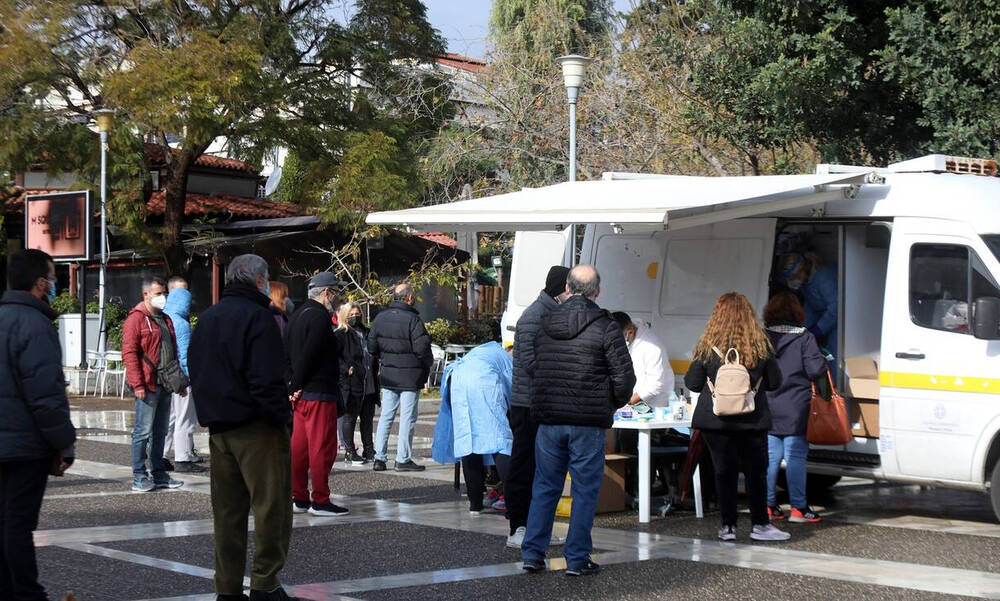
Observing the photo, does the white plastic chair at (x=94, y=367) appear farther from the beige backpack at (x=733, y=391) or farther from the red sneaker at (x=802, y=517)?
the beige backpack at (x=733, y=391)

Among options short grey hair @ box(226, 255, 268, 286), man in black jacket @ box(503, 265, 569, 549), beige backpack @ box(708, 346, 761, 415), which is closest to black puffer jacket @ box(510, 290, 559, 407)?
man in black jacket @ box(503, 265, 569, 549)

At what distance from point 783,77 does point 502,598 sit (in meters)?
9.29

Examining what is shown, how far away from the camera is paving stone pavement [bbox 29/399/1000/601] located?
22.8 feet

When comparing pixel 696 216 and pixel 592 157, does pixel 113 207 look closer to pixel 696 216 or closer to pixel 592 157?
pixel 592 157

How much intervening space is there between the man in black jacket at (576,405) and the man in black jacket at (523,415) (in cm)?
68

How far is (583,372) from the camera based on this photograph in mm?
7262

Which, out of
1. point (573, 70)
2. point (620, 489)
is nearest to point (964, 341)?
point (620, 489)

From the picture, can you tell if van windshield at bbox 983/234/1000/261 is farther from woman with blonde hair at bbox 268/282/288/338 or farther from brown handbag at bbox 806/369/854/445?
woman with blonde hair at bbox 268/282/288/338

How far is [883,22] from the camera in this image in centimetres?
1450

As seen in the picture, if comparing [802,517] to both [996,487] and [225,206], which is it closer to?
[996,487]

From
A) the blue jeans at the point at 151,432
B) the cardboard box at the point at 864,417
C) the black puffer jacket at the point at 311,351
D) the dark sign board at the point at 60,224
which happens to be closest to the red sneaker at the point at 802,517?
the cardboard box at the point at 864,417

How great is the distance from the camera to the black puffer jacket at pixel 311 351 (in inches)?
365

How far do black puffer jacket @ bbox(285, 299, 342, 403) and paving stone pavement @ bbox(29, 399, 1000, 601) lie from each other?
1011 mm

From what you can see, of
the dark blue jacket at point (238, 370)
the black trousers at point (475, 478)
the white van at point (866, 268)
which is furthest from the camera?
the black trousers at point (475, 478)
